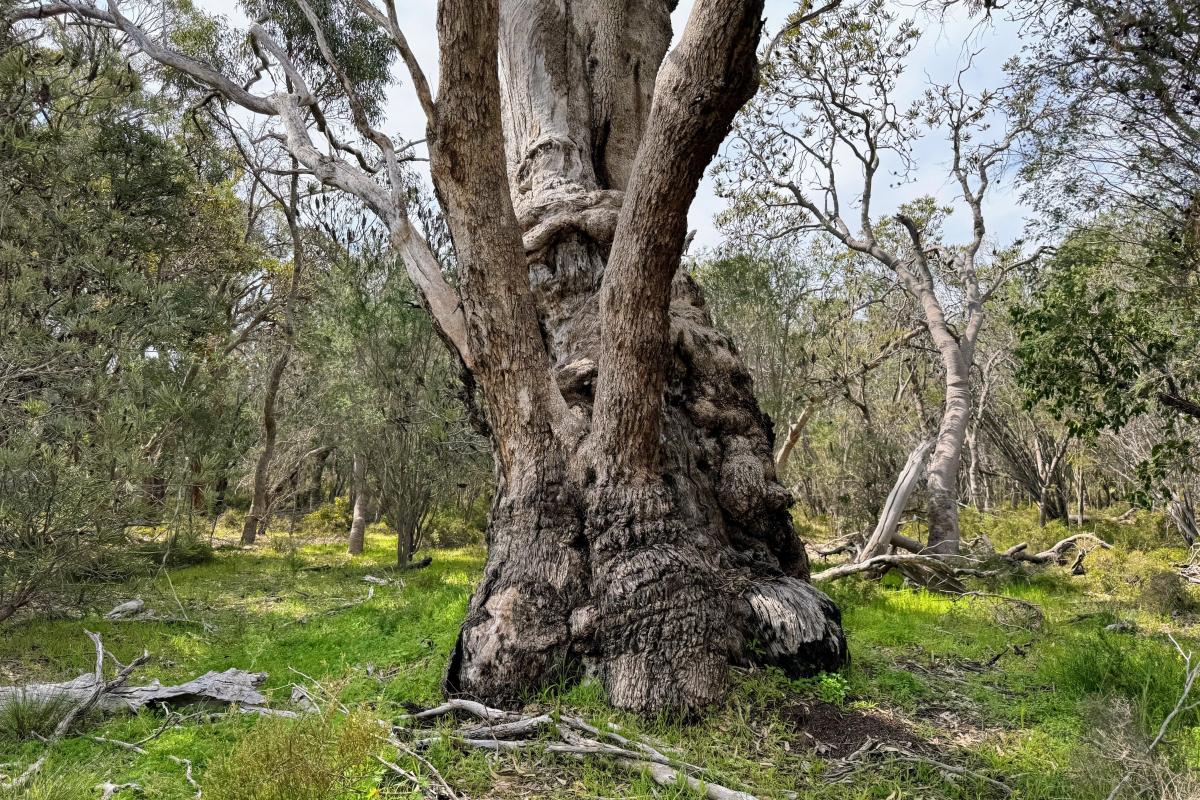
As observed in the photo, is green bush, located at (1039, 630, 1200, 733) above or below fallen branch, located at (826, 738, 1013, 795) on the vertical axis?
above

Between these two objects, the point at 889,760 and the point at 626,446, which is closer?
the point at 889,760

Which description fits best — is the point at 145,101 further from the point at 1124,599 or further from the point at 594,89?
the point at 1124,599

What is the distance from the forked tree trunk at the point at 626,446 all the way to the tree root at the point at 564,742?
197 millimetres

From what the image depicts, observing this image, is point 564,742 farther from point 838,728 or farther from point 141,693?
point 141,693

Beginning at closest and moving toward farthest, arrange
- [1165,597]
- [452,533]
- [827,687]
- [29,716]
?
[29,716], [827,687], [1165,597], [452,533]

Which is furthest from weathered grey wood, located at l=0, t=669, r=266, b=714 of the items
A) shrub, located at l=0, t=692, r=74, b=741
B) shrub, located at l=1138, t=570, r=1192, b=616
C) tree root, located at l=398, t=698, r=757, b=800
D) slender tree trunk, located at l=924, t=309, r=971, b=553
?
shrub, located at l=1138, t=570, r=1192, b=616

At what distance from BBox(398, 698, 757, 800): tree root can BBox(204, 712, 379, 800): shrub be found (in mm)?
130

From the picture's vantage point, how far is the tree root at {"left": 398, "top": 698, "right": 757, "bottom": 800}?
93.0 inches

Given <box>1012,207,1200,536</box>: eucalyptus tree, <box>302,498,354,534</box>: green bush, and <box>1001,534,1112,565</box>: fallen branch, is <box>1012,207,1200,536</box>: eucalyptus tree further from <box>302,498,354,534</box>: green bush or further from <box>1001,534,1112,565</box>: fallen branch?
<box>302,498,354,534</box>: green bush

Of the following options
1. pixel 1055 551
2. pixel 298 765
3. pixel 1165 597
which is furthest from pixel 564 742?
pixel 1055 551

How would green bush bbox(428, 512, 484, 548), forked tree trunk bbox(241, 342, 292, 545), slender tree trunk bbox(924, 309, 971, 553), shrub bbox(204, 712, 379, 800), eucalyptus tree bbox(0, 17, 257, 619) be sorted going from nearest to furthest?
shrub bbox(204, 712, 379, 800)
eucalyptus tree bbox(0, 17, 257, 619)
slender tree trunk bbox(924, 309, 971, 553)
forked tree trunk bbox(241, 342, 292, 545)
green bush bbox(428, 512, 484, 548)

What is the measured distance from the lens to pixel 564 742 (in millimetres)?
2686

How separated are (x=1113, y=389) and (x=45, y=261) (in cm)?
874

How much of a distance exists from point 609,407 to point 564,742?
4.94 ft
